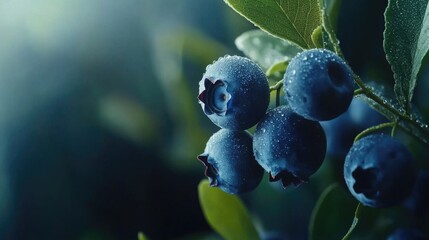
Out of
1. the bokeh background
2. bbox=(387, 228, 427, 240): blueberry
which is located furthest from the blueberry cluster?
the bokeh background

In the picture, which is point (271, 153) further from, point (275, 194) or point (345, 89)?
point (275, 194)

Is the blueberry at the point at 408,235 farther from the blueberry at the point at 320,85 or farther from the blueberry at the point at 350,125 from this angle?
the blueberry at the point at 320,85

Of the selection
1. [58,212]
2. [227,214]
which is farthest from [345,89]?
[58,212]

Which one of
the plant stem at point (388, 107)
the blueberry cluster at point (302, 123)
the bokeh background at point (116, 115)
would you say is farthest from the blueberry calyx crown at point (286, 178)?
the bokeh background at point (116, 115)

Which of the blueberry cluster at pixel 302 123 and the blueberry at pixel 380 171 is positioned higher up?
the blueberry cluster at pixel 302 123

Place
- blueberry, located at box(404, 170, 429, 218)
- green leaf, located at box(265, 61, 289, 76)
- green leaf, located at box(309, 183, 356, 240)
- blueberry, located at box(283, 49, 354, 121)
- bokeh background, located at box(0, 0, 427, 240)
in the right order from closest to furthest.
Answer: blueberry, located at box(283, 49, 354, 121) < green leaf, located at box(265, 61, 289, 76) < blueberry, located at box(404, 170, 429, 218) < green leaf, located at box(309, 183, 356, 240) < bokeh background, located at box(0, 0, 427, 240)

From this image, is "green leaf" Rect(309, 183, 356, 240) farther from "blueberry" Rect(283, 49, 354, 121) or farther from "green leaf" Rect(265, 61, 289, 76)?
"blueberry" Rect(283, 49, 354, 121)
